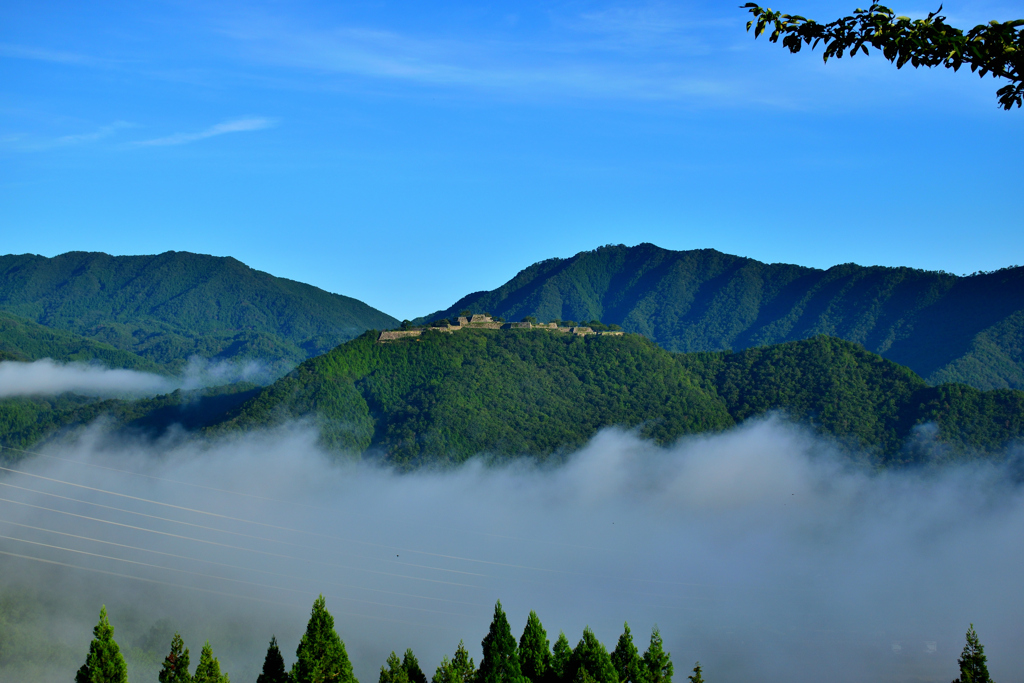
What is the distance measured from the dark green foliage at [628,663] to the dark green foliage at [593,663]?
2858 millimetres

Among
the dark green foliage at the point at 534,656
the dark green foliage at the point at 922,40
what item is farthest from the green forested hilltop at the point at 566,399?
the dark green foliage at the point at 922,40

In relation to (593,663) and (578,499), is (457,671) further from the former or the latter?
(578,499)

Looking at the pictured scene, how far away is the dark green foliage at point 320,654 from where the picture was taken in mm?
39594

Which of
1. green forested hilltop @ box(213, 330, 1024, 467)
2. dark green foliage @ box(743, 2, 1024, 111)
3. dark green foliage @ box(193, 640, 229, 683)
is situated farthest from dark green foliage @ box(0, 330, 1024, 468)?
dark green foliage @ box(743, 2, 1024, 111)

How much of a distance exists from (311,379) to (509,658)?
326 ft

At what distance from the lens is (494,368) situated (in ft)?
458

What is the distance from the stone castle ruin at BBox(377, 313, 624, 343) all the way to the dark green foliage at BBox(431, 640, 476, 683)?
96781 mm

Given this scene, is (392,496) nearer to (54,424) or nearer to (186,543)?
(186,543)

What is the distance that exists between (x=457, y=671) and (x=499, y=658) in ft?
7.43

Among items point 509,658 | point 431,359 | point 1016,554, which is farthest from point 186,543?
point 1016,554

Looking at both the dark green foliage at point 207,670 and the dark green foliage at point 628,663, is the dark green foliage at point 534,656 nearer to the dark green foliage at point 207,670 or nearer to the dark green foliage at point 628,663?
the dark green foliage at point 628,663

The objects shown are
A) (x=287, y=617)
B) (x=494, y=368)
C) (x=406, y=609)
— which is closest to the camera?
(x=287, y=617)

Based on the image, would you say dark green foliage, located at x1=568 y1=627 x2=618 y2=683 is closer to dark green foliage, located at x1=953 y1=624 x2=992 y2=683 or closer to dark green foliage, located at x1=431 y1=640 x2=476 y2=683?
dark green foliage, located at x1=431 y1=640 x2=476 y2=683

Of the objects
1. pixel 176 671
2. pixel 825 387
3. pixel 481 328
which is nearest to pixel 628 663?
pixel 176 671
